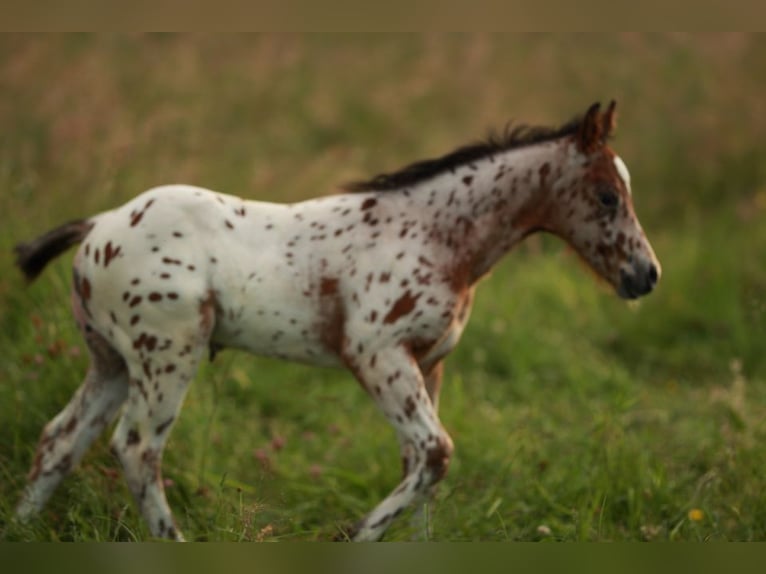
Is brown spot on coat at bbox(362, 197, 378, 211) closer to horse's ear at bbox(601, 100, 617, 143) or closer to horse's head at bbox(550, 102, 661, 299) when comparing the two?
horse's head at bbox(550, 102, 661, 299)

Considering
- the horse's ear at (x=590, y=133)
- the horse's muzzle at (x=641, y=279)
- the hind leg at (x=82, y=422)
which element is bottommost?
the hind leg at (x=82, y=422)

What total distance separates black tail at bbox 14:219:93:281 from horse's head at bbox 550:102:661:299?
6.28ft

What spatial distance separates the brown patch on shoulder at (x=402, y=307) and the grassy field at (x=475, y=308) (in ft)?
2.55

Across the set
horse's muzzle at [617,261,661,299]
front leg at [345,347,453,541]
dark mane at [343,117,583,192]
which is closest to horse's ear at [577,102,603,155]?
dark mane at [343,117,583,192]

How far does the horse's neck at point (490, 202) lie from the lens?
3855 millimetres

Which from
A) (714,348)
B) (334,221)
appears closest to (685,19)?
(334,221)

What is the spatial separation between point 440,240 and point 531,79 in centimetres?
757

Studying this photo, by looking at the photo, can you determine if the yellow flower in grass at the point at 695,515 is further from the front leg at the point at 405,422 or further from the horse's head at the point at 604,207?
the front leg at the point at 405,422

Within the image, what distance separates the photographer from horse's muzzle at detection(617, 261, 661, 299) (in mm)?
3836

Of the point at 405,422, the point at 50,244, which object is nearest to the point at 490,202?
the point at 405,422

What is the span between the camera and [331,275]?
373 centimetres

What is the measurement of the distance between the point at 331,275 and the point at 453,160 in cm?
71

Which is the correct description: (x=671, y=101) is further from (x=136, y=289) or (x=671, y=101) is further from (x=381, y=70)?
(x=136, y=289)

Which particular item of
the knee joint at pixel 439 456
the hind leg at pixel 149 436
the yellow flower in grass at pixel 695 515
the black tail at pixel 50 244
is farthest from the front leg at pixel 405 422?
the black tail at pixel 50 244
